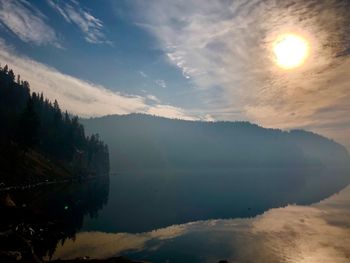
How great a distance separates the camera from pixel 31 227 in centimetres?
4766

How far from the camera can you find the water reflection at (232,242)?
4416 centimetres

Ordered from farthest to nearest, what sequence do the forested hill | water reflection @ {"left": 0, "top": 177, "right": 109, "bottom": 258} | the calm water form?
the forested hill → the calm water → water reflection @ {"left": 0, "top": 177, "right": 109, "bottom": 258}

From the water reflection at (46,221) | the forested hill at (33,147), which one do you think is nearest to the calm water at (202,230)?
the water reflection at (46,221)

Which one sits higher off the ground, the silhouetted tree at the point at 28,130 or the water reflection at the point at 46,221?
the silhouetted tree at the point at 28,130

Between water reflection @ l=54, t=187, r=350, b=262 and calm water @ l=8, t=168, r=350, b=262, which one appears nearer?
water reflection @ l=54, t=187, r=350, b=262

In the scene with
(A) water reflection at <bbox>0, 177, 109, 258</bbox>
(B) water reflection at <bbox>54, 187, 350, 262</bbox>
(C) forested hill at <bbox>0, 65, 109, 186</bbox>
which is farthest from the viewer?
(C) forested hill at <bbox>0, 65, 109, 186</bbox>

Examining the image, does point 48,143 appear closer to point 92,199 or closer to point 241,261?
point 92,199

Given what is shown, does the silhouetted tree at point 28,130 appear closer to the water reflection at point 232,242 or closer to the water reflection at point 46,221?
the water reflection at point 46,221

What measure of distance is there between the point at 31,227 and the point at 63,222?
1462 centimetres

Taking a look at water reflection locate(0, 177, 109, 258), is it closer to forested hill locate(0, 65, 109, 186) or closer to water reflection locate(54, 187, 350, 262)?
water reflection locate(54, 187, 350, 262)

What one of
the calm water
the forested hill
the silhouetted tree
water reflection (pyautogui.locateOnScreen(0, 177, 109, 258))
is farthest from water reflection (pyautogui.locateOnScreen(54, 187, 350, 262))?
the silhouetted tree

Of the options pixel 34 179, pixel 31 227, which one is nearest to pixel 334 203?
pixel 31 227

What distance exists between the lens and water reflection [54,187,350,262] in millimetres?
44156

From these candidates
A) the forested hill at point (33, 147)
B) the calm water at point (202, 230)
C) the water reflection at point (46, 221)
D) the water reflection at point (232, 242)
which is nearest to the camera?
the water reflection at point (46, 221)
